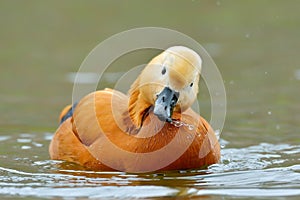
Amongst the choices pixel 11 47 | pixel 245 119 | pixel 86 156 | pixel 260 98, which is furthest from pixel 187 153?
pixel 11 47

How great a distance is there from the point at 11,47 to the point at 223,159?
755 cm

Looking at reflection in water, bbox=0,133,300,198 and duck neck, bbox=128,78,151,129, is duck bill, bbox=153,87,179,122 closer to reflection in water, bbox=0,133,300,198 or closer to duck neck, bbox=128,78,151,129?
duck neck, bbox=128,78,151,129

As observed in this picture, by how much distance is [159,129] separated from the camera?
743cm

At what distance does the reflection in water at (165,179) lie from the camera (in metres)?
6.76

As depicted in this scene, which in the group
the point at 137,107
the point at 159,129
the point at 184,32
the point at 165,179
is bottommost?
the point at 165,179

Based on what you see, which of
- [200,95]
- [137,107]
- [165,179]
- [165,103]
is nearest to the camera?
[165,103]

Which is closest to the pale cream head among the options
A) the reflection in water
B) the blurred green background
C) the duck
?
the duck

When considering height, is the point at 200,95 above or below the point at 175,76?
above

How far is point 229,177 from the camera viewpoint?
287 inches

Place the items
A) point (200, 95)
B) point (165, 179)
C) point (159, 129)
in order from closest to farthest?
point (165, 179) < point (159, 129) < point (200, 95)

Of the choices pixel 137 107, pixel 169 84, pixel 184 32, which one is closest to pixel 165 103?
pixel 169 84

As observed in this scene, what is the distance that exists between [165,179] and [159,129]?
1.54ft

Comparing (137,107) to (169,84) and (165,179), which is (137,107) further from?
(165,179)

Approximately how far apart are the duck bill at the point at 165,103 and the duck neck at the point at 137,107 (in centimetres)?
41
